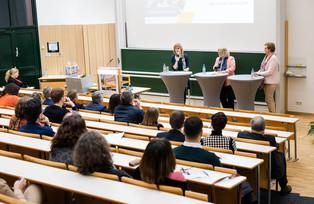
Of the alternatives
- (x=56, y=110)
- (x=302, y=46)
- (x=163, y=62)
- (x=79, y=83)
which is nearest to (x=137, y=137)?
(x=56, y=110)

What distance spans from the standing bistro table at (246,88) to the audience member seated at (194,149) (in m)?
4.72

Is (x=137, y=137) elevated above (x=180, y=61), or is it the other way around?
(x=180, y=61)

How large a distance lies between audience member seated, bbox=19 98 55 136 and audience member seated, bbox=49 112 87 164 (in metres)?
0.99

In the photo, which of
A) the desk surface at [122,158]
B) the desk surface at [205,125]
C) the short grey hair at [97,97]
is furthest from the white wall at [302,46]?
the desk surface at [122,158]

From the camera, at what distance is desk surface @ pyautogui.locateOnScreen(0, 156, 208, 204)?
3346mm

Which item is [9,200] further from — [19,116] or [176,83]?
[176,83]

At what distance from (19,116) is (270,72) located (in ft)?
17.0

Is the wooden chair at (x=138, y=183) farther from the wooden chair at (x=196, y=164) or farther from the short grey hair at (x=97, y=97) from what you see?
the short grey hair at (x=97, y=97)

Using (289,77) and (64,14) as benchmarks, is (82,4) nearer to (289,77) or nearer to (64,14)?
(64,14)

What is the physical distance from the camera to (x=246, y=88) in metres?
8.96

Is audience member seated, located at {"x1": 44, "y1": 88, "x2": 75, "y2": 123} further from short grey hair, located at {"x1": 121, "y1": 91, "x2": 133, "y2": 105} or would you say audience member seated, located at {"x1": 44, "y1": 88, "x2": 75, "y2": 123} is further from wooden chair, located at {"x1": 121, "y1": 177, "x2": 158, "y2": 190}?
wooden chair, located at {"x1": 121, "y1": 177, "x2": 158, "y2": 190}

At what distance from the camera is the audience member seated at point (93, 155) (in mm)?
3721

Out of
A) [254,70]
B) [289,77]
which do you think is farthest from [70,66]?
[289,77]

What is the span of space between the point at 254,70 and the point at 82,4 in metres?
5.56
